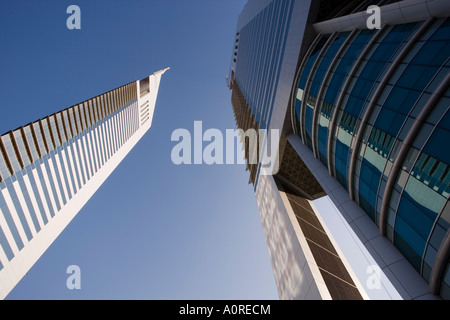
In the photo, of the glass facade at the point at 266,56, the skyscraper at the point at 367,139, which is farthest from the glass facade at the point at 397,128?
the glass facade at the point at 266,56

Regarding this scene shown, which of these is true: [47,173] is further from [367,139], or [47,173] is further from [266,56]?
[367,139]

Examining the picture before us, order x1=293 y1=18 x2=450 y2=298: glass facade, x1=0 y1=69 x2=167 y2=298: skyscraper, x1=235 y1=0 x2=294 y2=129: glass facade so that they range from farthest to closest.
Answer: x1=0 y1=69 x2=167 y2=298: skyscraper, x1=235 y1=0 x2=294 y2=129: glass facade, x1=293 y1=18 x2=450 y2=298: glass facade

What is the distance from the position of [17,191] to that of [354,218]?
63257 millimetres

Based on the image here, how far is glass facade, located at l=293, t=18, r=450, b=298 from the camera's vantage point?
1373 centimetres

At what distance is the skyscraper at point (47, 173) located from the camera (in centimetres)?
4869

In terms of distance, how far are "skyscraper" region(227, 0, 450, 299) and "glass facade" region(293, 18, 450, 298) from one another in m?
0.07

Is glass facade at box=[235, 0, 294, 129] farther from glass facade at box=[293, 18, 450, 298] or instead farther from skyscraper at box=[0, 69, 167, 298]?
skyscraper at box=[0, 69, 167, 298]

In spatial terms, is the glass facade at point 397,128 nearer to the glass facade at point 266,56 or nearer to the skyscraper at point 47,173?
the glass facade at point 266,56

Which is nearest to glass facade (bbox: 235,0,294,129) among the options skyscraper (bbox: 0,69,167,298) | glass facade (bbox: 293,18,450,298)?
glass facade (bbox: 293,18,450,298)

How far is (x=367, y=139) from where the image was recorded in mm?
19453

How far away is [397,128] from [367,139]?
303 cm

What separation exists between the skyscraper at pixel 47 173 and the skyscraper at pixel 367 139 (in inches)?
2083

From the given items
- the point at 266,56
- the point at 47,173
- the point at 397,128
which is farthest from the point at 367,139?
the point at 47,173
